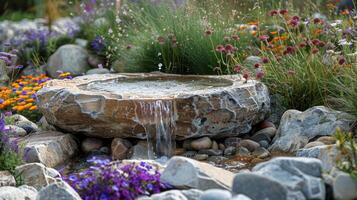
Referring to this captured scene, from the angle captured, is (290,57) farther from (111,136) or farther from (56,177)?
(56,177)

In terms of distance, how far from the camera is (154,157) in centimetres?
566

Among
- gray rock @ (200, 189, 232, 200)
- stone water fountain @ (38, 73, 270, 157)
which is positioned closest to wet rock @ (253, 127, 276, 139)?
stone water fountain @ (38, 73, 270, 157)

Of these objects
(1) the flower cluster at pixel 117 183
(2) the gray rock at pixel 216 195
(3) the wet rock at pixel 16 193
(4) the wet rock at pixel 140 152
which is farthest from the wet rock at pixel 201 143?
(2) the gray rock at pixel 216 195

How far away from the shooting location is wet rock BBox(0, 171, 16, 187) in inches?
180

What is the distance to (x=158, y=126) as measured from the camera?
18.3 ft

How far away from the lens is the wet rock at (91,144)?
5906mm

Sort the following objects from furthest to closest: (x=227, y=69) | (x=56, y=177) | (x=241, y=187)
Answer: (x=227, y=69) < (x=56, y=177) < (x=241, y=187)

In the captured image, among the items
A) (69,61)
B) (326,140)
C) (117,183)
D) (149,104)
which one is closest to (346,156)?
(117,183)

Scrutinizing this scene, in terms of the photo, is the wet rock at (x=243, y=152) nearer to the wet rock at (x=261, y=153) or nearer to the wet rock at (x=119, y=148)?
the wet rock at (x=261, y=153)

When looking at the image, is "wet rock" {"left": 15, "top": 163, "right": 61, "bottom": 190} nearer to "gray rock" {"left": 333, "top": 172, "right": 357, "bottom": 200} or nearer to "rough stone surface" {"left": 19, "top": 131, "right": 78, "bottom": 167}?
"rough stone surface" {"left": 19, "top": 131, "right": 78, "bottom": 167}

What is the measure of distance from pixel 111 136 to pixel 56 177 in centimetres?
116

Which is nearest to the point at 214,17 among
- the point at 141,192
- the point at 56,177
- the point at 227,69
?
the point at 227,69

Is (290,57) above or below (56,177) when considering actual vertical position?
above

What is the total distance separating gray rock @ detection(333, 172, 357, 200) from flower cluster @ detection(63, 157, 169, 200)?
102 centimetres
